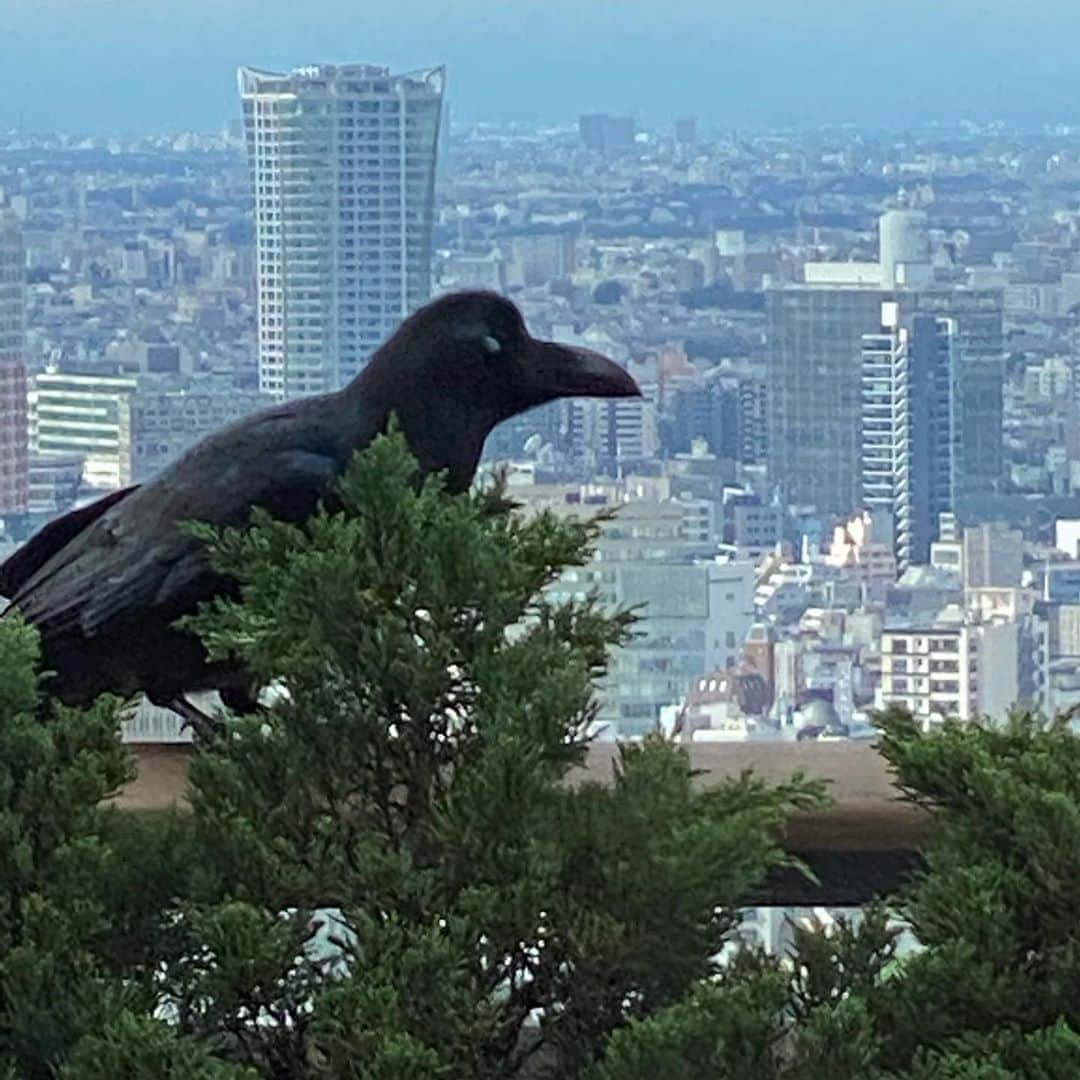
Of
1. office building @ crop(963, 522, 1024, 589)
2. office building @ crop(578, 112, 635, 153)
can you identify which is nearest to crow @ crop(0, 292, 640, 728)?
office building @ crop(963, 522, 1024, 589)

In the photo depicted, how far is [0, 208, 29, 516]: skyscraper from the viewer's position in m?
2.55

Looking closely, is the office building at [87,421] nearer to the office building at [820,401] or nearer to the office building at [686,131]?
the office building at [820,401]

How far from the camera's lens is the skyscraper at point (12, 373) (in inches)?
100

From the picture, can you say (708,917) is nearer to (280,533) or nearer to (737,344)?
(280,533)

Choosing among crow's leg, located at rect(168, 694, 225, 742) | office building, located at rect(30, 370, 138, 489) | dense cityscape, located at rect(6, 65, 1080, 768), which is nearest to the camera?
crow's leg, located at rect(168, 694, 225, 742)

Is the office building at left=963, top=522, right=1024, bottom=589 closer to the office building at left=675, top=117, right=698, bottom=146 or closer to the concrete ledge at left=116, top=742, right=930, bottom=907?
the office building at left=675, top=117, right=698, bottom=146

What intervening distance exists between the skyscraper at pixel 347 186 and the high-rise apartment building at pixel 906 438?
649mm

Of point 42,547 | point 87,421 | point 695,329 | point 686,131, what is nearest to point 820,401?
point 695,329

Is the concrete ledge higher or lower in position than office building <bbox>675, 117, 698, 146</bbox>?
lower

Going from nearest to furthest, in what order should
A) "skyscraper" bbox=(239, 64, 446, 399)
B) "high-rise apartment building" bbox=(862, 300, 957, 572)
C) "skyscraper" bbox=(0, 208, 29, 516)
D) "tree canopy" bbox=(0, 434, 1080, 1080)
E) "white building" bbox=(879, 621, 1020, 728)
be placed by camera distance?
"tree canopy" bbox=(0, 434, 1080, 1080) < "white building" bbox=(879, 621, 1020, 728) < "skyscraper" bbox=(0, 208, 29, 516) < "skyscraper" bbox=(239, 64, 446, 399) < "high-rise apartment building" bbox=(862, 300, 957, 572)

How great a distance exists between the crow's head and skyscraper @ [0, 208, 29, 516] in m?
0.99

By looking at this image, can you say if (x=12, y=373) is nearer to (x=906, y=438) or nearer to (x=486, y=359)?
(x=906, y=438)

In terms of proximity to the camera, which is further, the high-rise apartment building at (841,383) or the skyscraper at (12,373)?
the high-rise apartment building at (841,383)

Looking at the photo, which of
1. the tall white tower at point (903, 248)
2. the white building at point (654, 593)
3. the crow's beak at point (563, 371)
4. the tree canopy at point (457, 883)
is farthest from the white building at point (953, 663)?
the tall white tower at point (903, 248)
